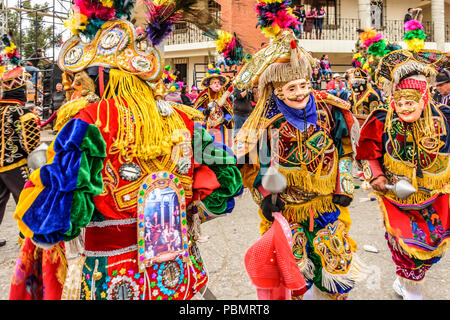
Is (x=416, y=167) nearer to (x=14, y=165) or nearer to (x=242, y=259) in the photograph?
(x=242, y=259)

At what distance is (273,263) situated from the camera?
6.82 ft

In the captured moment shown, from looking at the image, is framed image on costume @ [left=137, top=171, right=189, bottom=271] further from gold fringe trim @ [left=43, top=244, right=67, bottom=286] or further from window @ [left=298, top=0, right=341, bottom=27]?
window @ [left=298, top=0, right=341, bottom=27]

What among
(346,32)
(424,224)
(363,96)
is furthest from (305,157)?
(346,32)

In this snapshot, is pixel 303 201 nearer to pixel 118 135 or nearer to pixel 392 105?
pixel 392 105

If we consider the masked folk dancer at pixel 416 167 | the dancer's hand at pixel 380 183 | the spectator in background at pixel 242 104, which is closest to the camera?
the masked folk dancer at pixel 416 167

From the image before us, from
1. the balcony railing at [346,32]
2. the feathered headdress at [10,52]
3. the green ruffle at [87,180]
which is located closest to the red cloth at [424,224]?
the green ruffle at [87,180]

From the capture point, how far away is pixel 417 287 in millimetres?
3094

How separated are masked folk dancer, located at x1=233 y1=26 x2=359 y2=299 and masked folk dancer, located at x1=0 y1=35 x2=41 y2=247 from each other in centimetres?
284

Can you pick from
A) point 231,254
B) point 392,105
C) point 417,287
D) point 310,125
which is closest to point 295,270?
point 310,125

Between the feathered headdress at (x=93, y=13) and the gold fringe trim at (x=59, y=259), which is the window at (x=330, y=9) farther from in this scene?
the gold fringe trim at (x=59, y=259)

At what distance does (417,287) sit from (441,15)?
65.9 feet

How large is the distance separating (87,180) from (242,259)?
2.86 m

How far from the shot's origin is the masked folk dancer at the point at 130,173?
1.80 meters

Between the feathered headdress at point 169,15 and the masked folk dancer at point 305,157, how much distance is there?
32.9 inches
